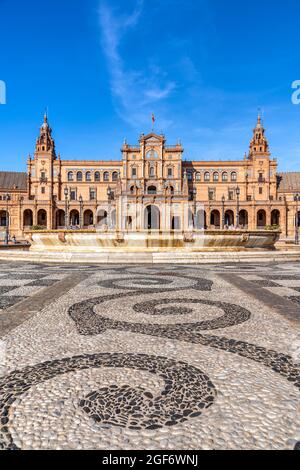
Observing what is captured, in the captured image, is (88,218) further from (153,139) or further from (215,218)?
(215,218)

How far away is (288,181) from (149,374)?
Result: 82318 millimetres

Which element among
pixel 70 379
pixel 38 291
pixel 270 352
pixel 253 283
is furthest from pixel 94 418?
pixel 253 283

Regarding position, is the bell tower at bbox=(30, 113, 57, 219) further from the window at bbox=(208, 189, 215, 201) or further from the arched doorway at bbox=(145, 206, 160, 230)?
the window at bbox=(208, 189, 215, 201)

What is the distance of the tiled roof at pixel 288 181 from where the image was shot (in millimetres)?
75244

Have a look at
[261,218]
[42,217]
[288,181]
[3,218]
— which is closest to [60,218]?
[42,217]

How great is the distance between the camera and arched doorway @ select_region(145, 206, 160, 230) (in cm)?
6138

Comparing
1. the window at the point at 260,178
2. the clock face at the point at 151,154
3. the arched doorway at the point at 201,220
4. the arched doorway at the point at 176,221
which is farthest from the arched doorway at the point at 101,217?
the window at the point at 260,178

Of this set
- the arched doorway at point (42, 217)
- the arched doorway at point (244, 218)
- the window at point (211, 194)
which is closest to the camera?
the arched doorway at point (42, 217)

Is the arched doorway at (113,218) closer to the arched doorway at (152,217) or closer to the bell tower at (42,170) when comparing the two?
the arched doorway at (152,217)

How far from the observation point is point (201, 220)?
66.4m

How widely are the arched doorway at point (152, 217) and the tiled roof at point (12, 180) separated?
115ft

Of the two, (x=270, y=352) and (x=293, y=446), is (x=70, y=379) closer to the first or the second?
(x=293, y=446)

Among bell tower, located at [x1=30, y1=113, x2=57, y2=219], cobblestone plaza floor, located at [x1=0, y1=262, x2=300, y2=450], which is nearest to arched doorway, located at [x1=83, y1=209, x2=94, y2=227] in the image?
bell tower, located at [x1=30, y1=113, x2=57, y2=219]
